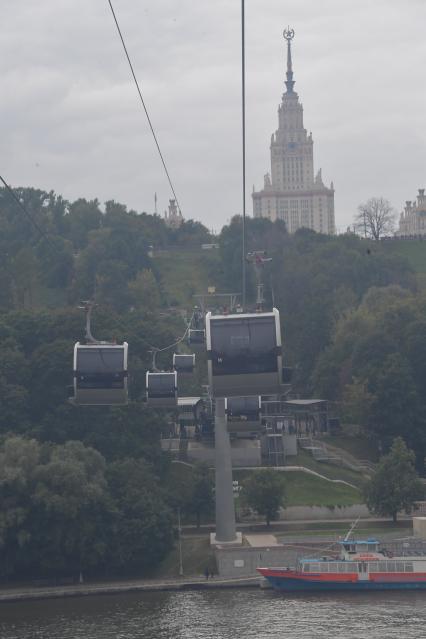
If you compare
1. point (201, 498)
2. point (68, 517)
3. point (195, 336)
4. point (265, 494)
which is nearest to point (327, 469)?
point (265, 494)

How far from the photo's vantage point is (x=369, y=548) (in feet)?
212

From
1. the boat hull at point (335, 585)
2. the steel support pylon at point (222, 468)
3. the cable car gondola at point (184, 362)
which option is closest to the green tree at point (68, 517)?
the steel support pylon at point (222, 468)

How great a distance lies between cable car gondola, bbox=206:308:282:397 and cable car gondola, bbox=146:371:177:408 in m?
14.2

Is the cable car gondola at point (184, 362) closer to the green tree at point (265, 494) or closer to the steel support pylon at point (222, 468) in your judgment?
the green tree at point (265, 494)

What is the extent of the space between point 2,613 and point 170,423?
92.8 feet

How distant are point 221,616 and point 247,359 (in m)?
13.1

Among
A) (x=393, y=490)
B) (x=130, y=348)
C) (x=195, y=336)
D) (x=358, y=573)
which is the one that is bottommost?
(x=358, y=573)

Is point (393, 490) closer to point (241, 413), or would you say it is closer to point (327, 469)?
point (241, 413)

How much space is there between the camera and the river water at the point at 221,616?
52.7 meters

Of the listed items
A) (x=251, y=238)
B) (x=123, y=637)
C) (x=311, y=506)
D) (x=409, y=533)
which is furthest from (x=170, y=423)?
(x=251, y=238)

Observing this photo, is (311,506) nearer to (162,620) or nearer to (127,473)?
(127,473)

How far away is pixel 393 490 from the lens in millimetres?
71312

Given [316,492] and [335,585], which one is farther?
[316,492]

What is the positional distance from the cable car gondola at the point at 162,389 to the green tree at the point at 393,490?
563 inches
